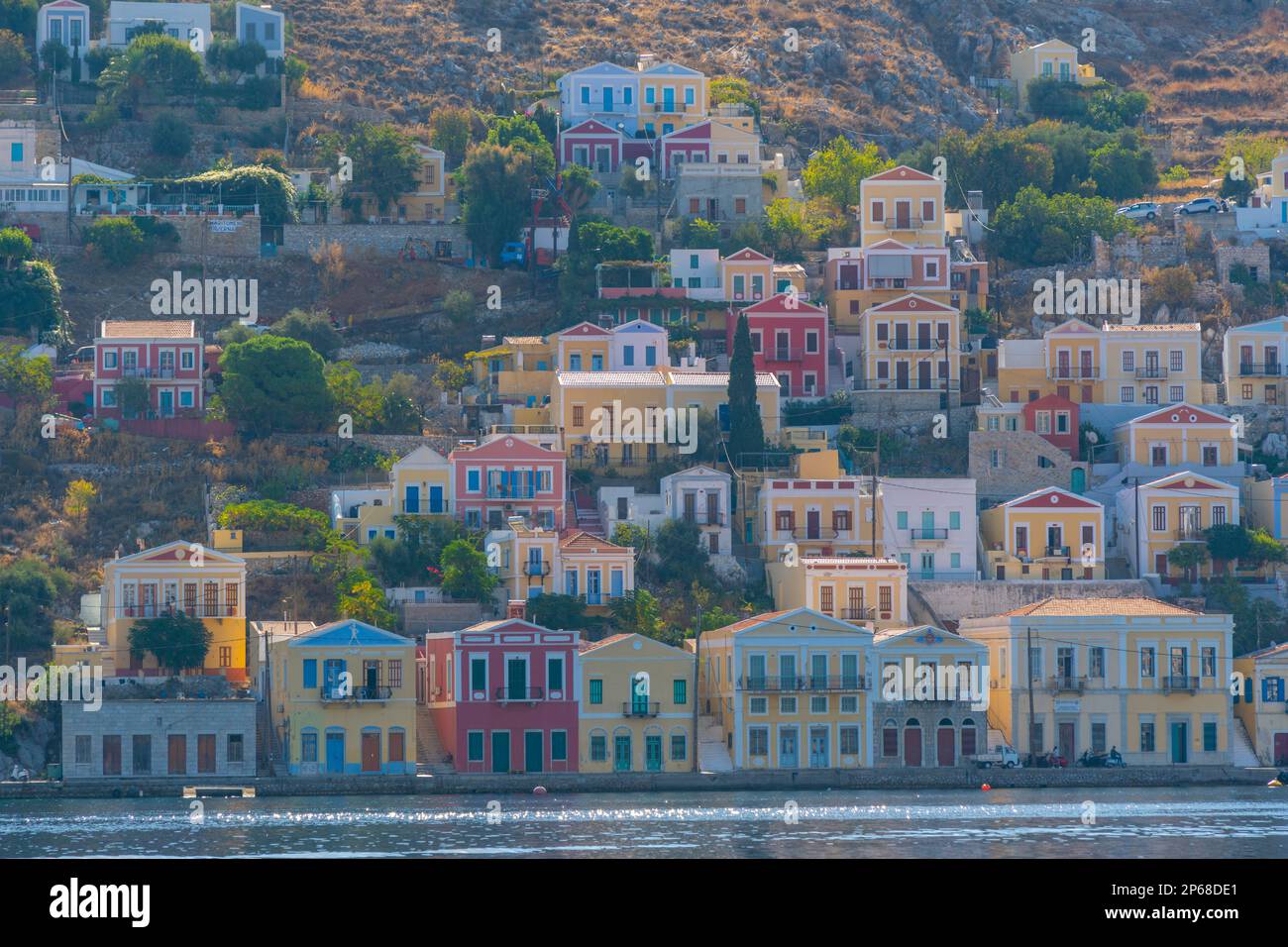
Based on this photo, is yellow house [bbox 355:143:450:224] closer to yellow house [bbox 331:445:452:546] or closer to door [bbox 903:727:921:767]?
yellow house [bbox 331:445:452:546]

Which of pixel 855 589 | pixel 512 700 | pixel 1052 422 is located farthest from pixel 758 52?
pixel 512 700

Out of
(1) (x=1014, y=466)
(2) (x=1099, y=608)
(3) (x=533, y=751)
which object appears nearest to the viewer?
(3) (x=533, y=751)

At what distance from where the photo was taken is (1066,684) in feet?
284

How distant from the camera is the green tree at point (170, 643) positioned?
8588 cm

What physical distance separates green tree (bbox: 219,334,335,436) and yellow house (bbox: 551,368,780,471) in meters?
7.56

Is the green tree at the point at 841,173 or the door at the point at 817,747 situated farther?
the green tree at the point at 841,173

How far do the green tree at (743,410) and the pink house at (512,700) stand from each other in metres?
17.1

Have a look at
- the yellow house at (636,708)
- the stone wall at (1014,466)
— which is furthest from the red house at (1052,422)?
the yellow house at (636,708)

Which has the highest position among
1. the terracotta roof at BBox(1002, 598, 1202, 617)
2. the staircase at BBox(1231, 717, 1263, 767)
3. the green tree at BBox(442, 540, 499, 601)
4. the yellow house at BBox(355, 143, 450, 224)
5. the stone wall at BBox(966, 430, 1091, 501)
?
the yellow house at BBox(355, 143, 450, 224)

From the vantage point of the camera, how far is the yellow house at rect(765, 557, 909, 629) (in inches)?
3570

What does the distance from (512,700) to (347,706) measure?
4168 millimetres

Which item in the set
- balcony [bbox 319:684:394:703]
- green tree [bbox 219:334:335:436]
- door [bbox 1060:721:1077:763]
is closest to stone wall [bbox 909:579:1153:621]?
door [bbox 1060:721:1077:763]

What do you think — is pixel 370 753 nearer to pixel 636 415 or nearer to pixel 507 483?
pixel 507 483

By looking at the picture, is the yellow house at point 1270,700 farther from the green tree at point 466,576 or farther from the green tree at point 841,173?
the green tree at point 841,173
